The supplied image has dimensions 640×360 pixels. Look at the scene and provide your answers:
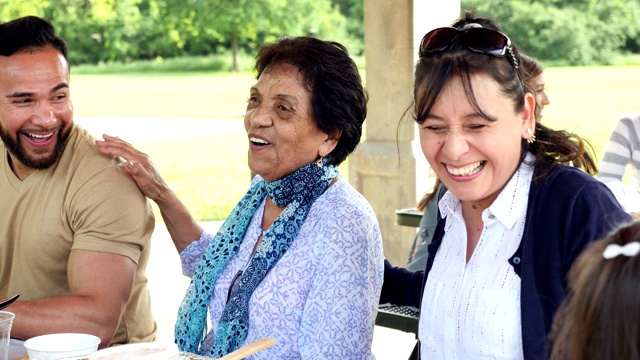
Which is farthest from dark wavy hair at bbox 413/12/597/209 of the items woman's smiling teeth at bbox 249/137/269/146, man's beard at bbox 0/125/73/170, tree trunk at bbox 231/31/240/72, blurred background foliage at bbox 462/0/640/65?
tree trunk at bbox 231/31/240/72

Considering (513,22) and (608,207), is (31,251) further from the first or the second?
(513,22)

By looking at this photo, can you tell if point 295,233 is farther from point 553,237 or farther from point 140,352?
point 553,237

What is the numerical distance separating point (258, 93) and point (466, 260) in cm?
86

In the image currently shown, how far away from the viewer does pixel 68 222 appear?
272cm

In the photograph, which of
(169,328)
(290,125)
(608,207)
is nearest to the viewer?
(608,207)

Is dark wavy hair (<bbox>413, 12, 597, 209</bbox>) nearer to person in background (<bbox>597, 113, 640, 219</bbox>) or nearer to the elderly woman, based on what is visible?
the elderly woman

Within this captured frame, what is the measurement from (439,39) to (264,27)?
141ft

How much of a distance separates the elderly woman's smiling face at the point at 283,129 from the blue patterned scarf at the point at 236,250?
41 mm

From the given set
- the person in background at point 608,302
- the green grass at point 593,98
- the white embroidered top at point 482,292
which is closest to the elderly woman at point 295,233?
the white embroidered top at point 482,292

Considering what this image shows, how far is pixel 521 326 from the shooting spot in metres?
1.97

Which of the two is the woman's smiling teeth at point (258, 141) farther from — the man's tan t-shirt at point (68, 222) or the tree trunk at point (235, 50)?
the tree trunk at point (235, 50)

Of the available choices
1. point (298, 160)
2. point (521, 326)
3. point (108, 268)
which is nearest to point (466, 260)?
point (521, 326)

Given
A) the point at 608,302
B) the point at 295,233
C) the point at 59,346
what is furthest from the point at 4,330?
the point at 608,302

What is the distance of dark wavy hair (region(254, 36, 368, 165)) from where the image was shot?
2.56m
